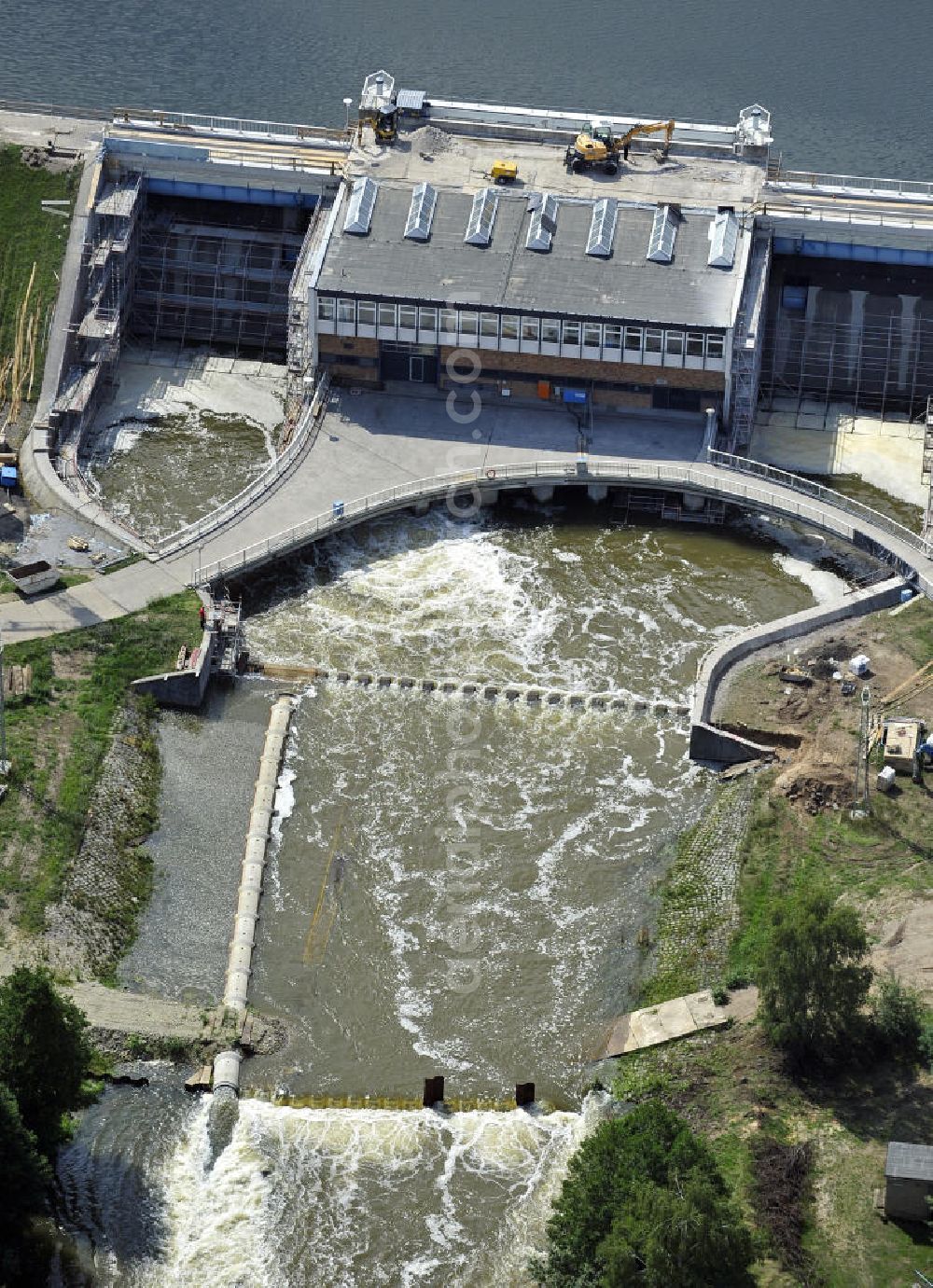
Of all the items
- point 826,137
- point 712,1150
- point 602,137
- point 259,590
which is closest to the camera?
point 712,1150

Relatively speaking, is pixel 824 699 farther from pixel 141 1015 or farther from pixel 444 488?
pixel 141 1015

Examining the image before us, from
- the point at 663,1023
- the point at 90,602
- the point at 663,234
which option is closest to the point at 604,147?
the point at 663,234

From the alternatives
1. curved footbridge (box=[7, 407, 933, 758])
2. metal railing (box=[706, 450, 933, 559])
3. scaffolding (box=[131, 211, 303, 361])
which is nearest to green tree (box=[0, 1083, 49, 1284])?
curved footbridge (box=[7, 407, 933, 758])

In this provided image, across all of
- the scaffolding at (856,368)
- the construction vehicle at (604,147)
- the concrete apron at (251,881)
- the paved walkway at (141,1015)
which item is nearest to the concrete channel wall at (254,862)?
the concrete apron at (251,881)

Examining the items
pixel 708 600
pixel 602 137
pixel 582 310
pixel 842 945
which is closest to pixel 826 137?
pixel 602 137

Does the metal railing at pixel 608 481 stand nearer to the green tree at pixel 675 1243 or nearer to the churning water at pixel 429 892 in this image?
the churning water at pixel 429 892

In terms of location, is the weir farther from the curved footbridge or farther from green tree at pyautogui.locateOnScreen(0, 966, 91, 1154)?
green tree at pyautogui.locateOnScreen(0, 966, 91, 1154)

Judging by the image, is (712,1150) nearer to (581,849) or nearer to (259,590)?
(581,849)
